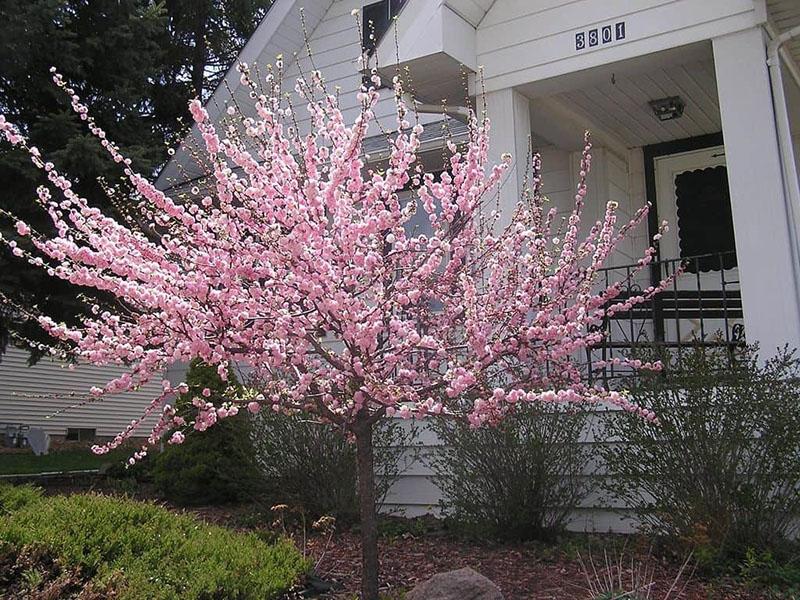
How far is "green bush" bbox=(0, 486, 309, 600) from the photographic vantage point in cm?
381

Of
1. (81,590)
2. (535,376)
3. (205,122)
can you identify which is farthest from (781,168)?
(81,590)

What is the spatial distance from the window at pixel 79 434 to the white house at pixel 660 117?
1096 centimetres

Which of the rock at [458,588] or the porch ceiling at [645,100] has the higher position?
the porch ceiling at [645,100]

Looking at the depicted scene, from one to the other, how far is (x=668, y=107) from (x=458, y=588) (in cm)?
494

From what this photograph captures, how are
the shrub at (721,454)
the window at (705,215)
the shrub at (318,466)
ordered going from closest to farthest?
the shrub at (721,454)
the shrub at (318,466)
the window at (705,215)

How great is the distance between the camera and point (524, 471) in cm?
490

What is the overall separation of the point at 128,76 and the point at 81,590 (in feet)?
22.0

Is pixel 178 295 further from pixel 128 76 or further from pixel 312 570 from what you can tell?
pixel 128 76

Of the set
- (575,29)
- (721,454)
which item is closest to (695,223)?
(575,29)

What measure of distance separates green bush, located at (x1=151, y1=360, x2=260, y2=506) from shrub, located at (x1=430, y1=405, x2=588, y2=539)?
2312mm

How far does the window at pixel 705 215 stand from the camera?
7398 millimetres

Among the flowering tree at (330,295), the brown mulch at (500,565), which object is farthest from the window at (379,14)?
the brown mulch at (500,565)

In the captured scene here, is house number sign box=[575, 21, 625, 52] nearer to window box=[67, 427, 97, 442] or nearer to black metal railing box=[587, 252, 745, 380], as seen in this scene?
black metal railing box=[587, 252, 745, 380]

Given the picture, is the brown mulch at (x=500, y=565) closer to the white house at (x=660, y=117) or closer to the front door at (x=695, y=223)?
the white house at (x=660, y=117)
